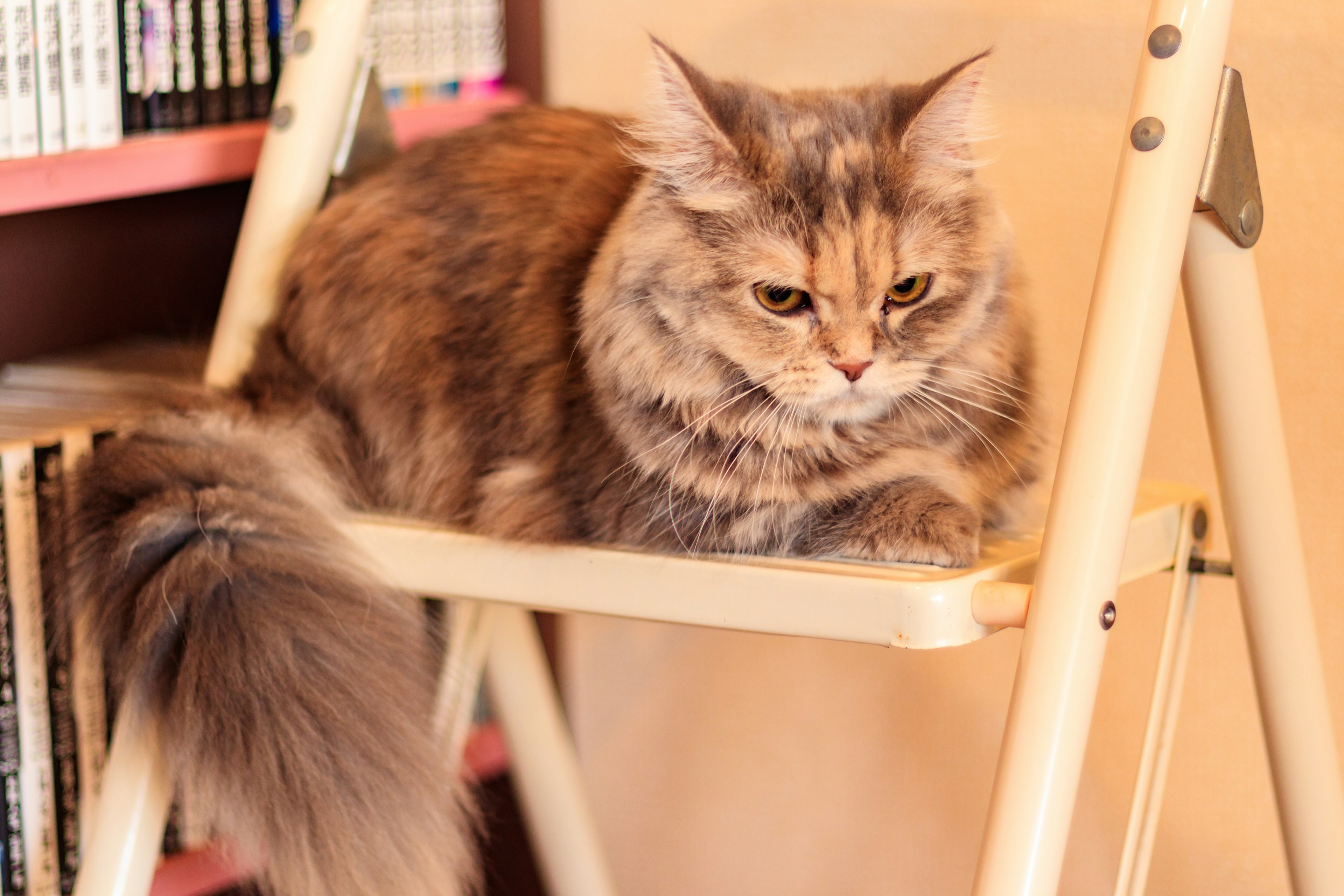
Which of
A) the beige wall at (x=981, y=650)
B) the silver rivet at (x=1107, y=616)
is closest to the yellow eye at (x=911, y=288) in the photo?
the silver rivet at (x=1107, y=616)

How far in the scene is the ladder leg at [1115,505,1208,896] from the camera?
34.4 inches

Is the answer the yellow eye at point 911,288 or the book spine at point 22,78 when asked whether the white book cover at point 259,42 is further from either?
the yellow eye at point 911,288

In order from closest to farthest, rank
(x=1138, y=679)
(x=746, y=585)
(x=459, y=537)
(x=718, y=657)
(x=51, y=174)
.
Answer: (x=746, y=585) → (x=459, y=537) → (x=51, y=174) → (x=1138, y=679) → (x=718, y=657)

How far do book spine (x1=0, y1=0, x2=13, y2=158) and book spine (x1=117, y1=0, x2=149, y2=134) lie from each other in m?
0.11

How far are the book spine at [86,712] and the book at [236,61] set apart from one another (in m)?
0.38

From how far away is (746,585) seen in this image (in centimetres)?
81

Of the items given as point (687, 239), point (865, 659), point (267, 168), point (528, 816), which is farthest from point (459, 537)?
point (865, 659)

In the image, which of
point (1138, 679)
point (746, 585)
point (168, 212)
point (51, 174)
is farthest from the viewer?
point (168, 212)

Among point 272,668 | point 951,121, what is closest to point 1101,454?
point 951,121

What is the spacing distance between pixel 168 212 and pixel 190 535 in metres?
0.62

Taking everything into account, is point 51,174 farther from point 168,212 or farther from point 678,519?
point 678,519

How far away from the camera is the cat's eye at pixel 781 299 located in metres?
0.86

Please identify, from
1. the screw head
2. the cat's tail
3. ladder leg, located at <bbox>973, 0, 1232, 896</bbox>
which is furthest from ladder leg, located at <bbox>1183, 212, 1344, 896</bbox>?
the screw head

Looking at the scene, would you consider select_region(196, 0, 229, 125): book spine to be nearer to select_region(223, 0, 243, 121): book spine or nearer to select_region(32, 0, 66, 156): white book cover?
select_region(223, 0, 243, 121): book spine
